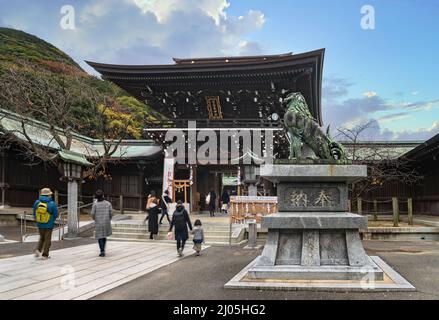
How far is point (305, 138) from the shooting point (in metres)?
7.90

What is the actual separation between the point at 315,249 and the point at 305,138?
224cm

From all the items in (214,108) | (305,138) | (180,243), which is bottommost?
(180,243)

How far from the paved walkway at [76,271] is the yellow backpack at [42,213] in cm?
102

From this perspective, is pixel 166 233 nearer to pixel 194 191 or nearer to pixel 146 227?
Result: pixel 146 227

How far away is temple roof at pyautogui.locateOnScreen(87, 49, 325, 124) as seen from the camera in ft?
66.8

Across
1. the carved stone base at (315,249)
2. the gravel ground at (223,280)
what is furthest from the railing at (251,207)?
the carved stone base at (315,249)

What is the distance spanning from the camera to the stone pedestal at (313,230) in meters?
6.93

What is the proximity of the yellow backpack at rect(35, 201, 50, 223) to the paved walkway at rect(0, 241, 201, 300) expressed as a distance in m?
1.02

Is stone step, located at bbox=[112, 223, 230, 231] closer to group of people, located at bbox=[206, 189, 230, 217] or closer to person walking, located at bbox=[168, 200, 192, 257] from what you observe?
person walking, located at bbox=[168, 200, 192, 257]

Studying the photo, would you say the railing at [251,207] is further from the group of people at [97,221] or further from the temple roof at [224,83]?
the temple roof at [224,83]

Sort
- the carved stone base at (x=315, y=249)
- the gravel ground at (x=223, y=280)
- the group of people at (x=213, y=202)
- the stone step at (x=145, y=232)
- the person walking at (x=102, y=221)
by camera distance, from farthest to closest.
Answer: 1. the group of people at (x=213, y=202)
2. the stone step at (x=145, y=232)
3. the person walking at (x=102, y=221)
4. the carved stone base at (x=315, y=249)
5. the gravel ground at (x=223, y=280)

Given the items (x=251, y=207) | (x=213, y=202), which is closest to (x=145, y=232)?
(x=251, y=207)

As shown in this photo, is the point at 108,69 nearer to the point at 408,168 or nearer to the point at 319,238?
the point at 319,238
